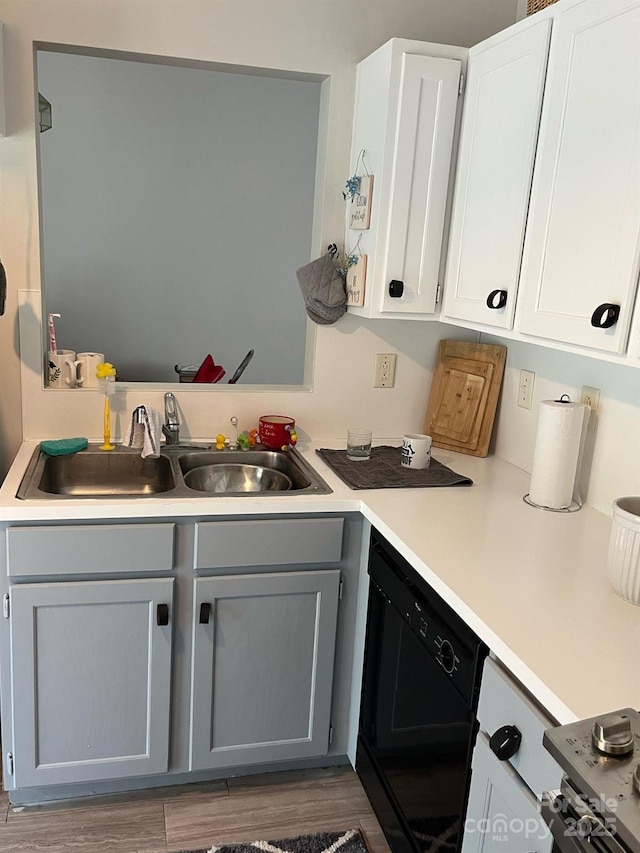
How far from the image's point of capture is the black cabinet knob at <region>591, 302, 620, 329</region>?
1482 millimetres

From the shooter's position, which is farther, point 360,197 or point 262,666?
point 360,197

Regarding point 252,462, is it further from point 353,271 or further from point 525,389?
point 525,389

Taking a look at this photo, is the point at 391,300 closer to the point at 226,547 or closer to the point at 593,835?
the point at 226,547

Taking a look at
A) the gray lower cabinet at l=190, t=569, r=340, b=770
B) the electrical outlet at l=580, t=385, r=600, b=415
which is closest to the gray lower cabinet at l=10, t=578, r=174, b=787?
the gray lower cabinet at l=190, t=569, r=340, b=770

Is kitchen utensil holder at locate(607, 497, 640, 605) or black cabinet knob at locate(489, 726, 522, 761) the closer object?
black cabinet knob at locate(489, 726, 522, 761)

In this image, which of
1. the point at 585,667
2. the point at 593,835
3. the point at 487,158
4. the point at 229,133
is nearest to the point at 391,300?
the point at 487,158

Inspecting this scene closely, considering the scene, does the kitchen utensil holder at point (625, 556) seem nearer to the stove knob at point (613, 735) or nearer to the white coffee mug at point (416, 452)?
the stove knob at point (613, 735)

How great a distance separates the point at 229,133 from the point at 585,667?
3.50m

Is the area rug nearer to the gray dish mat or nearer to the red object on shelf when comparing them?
the gray dish mat

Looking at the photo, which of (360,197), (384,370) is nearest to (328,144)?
(360,197)

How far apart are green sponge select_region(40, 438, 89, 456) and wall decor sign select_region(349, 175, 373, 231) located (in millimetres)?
1092

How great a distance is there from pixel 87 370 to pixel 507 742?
68.4 inches

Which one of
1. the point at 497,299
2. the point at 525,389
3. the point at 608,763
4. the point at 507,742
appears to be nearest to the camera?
the point at 608,763

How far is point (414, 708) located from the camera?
5.72ft
